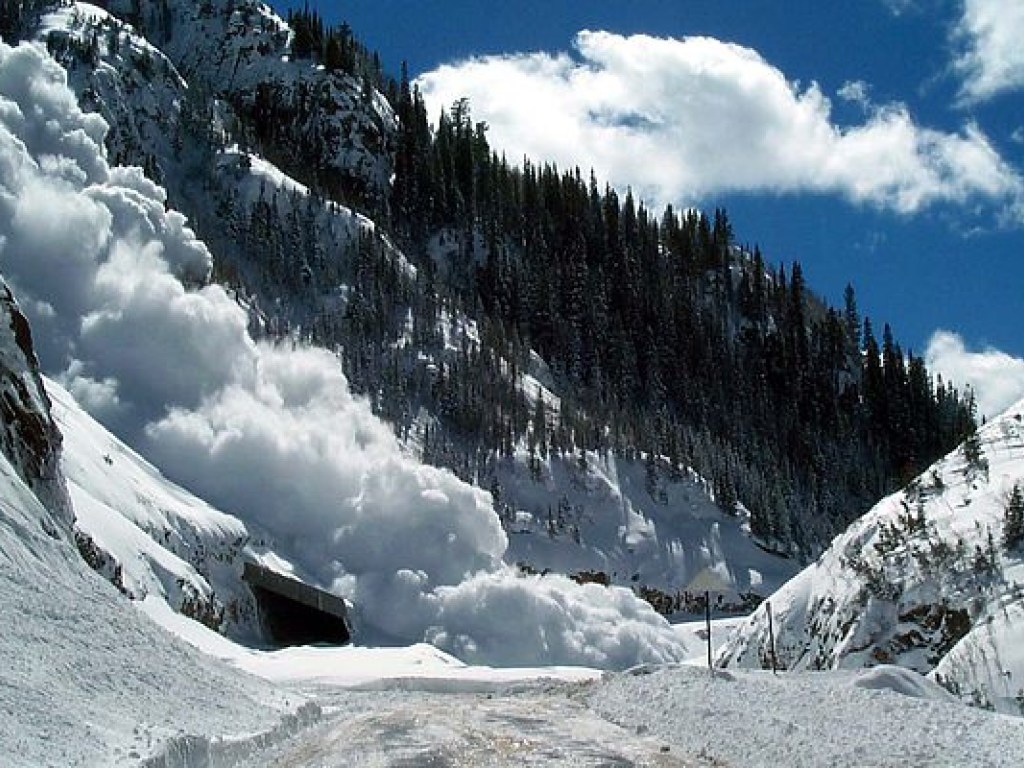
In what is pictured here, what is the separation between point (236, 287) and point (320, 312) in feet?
20.7

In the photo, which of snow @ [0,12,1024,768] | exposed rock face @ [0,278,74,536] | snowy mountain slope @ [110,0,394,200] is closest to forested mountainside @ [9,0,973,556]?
snowy mountain slope @ [110,0,394,200]

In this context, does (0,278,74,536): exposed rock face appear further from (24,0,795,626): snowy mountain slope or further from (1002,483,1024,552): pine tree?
(24,0,795,626): snowy mountain slope

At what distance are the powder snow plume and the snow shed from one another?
4.70 feet

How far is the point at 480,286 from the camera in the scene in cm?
8869

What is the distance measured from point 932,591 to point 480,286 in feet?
233

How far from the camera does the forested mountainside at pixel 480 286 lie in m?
65.3

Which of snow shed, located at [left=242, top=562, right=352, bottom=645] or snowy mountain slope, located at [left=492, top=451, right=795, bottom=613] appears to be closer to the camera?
snow shed, located at [left=242, top=562, right=352, bottom=645]

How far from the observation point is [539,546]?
55281 millimetres

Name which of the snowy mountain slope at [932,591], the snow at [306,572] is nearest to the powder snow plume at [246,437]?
the snow at [306,572]

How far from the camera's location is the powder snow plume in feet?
140

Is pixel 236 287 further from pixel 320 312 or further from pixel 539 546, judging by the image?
pixel 539 546

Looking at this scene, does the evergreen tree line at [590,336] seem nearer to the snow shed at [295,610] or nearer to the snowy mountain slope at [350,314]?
the snowy mountain slope at [350,314]

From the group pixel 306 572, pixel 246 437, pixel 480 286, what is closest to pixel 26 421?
pixel 306 572

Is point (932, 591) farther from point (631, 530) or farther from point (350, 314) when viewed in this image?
point (350, 314)
